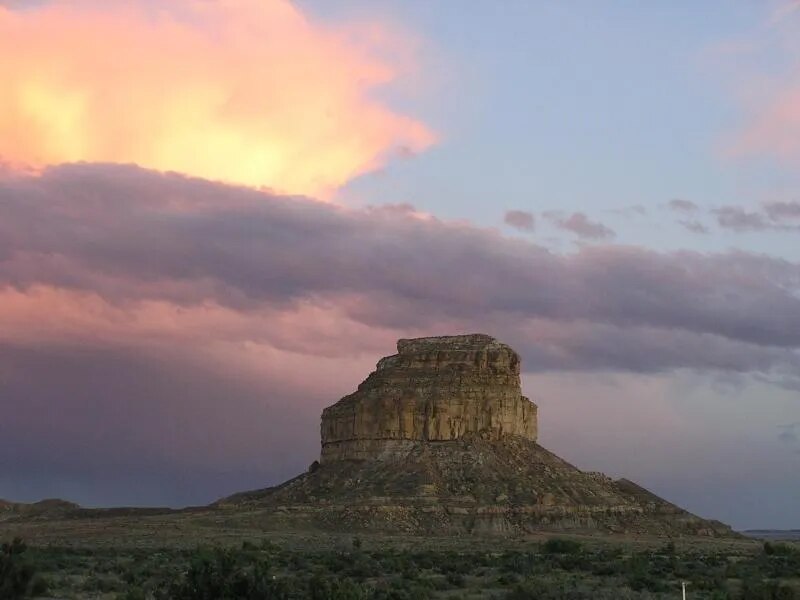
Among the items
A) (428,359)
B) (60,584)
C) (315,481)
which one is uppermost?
(428,359)

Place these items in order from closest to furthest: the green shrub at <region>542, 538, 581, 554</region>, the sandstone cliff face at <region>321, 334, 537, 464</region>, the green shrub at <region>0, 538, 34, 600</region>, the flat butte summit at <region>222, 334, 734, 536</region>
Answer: the green shrub at <region>0, 538, 34, 600</region> → the green shrub at <region>542, 538, 581, 554</region> → the flat butte summit at <region>222, 334, 734, 536</region> → the sandstone cliff face at <region>321, 334, 537, 464</region>

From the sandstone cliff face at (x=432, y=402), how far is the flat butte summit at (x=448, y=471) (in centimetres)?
12

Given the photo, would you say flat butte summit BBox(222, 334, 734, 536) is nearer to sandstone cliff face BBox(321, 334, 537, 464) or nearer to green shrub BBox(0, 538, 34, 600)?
sandstone cliff face BBox(321, 334, 537, 464)

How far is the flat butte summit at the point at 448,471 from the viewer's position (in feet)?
328

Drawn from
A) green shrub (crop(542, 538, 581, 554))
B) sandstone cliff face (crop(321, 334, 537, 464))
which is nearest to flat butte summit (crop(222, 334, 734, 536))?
sandstone cliff face (crop(321, 334, 537, 464))

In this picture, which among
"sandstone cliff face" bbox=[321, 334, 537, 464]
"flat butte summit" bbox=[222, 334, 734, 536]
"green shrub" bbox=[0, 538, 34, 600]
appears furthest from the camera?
"sandstone cliff face" bbox=[321, 334, 537, 464]

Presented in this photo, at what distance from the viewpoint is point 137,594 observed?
27578 mm

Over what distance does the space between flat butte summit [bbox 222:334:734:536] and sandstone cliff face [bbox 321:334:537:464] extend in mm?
119

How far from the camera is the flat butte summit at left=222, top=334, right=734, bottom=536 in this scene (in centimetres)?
9988

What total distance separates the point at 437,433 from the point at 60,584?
8269 centimetres

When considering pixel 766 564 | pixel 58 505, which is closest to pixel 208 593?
pixel 766 564

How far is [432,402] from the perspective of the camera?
11725 cm

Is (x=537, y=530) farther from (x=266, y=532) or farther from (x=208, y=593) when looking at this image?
(x=208, y=593)

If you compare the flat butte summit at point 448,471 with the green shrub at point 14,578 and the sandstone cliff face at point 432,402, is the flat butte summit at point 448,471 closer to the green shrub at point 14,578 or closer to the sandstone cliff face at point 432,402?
the sandstone cliff face at point 432,402
